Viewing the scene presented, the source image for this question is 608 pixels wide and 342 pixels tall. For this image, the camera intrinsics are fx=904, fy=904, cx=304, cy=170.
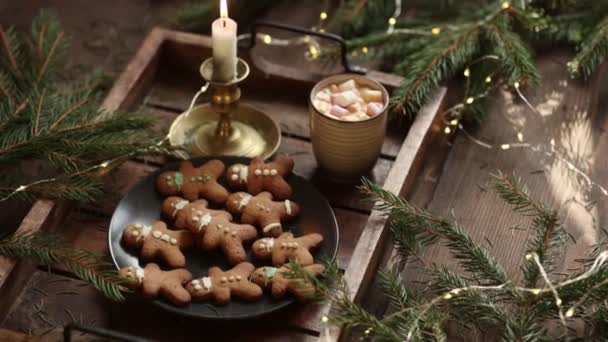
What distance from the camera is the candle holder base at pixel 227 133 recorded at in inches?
55.5

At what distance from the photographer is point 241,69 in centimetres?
137

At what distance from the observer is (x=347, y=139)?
1.31m

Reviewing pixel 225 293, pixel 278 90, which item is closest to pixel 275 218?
pixel 225 293

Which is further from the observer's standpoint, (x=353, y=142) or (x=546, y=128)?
(x=546, y=128)

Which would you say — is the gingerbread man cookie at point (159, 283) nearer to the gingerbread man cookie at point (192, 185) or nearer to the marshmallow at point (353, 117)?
the gingerbread man cookie at point (192, 185)

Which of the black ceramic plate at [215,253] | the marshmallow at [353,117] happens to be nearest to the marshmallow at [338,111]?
the marshmallow at [353,117]

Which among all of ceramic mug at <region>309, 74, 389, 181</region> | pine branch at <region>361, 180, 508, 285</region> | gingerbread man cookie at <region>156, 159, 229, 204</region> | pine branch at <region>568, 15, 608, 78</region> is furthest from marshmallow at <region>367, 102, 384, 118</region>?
pine branch at <region>568, 15, 608, 78</region>

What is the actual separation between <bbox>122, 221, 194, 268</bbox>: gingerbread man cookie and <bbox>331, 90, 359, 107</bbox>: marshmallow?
300 millimetres

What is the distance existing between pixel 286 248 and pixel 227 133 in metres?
0.31

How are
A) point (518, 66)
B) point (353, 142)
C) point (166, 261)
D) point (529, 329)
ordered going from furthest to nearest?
point (518, 66) → point (353, 142) → point (166, 261) → point (529, 329)

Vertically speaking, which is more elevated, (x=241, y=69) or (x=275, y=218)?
(x=241, y=69)

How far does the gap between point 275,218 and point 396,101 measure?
0.29 meters

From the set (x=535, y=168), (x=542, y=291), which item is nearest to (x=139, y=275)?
(x=542, y=291)

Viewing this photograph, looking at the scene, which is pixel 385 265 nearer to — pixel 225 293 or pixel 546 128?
pixel 225 293
